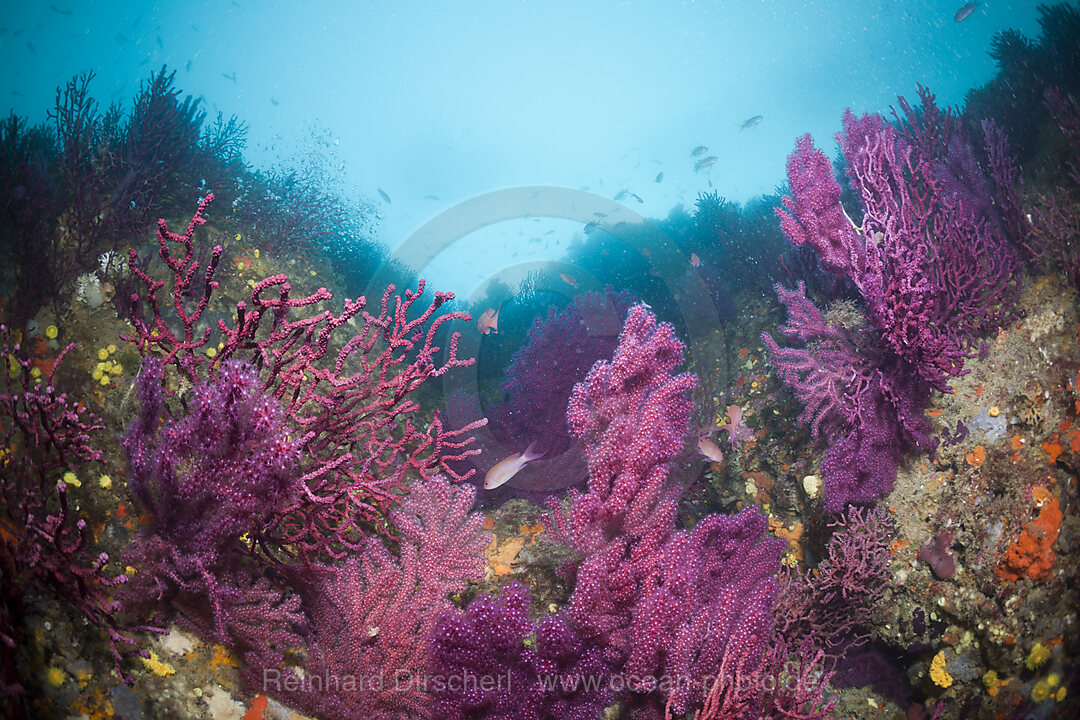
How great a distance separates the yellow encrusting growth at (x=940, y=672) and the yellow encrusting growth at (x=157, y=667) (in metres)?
4.62

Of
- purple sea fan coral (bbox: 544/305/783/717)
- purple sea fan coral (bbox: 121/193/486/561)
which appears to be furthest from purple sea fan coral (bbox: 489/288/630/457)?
purple sea fan coral (bbox: 544/305/783/717)

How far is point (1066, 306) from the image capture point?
3729 mm

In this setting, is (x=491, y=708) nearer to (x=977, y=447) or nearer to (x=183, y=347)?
(x=183, y=347)

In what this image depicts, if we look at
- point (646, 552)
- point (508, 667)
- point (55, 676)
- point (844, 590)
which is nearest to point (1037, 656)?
point (844, 590)

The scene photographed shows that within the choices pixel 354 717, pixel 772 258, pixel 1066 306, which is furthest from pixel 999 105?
pixel 354 717

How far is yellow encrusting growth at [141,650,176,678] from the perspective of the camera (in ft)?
7.17

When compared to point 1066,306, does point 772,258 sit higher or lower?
higher

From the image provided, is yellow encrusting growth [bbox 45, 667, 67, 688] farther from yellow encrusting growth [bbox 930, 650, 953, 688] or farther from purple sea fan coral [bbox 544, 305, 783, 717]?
yellow encrusting growth [bbox 930, 650, 953, 688]

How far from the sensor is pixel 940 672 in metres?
3.15

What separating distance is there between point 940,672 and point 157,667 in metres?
4.69

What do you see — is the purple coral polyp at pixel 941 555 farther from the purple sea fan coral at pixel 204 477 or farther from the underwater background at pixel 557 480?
the purple sea fan coral at pixel 204 477

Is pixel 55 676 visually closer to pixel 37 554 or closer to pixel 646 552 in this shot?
pixel 37 554

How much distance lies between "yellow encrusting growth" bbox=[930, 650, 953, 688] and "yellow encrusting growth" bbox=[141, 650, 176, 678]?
4.62 meters

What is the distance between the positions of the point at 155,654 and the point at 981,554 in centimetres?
494
